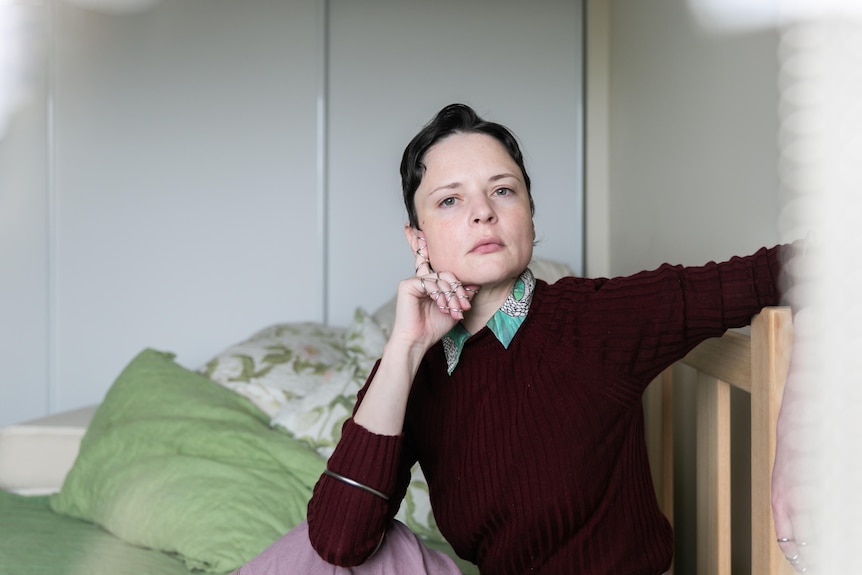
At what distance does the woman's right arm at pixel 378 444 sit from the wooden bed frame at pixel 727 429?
280 mm

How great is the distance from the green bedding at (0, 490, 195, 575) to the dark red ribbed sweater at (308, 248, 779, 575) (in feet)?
2.03

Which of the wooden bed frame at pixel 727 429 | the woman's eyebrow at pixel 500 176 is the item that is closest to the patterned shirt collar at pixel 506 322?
the woman's eyebrow at pixel 500 176

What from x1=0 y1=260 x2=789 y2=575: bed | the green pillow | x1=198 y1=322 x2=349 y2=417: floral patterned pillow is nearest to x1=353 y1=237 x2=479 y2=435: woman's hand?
x1=0 y1=260 x2=789 y2=575: bed

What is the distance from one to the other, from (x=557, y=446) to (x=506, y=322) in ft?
0.46

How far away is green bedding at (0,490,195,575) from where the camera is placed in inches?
50.3

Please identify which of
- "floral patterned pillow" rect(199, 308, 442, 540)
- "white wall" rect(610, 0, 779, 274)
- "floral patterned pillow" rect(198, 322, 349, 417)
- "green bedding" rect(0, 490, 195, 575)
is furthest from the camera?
"floral patterned pillow" rect(198, 322, 349, 417)

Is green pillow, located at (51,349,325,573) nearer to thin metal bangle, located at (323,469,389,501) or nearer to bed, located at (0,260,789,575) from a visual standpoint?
bed, located at (0,260,789,575)

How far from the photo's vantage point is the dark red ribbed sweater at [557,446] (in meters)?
0.79

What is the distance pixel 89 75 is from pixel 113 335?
82cm

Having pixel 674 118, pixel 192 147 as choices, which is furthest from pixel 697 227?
pixel 192 147

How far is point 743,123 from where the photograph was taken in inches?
45.4

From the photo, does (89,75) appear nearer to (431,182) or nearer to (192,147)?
A: (192,147)

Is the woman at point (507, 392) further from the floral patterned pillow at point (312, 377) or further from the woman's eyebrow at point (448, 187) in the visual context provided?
the floral patterned pillow at point (312, 377)

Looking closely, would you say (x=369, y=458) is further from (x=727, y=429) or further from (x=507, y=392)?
(x=727, y=429)
